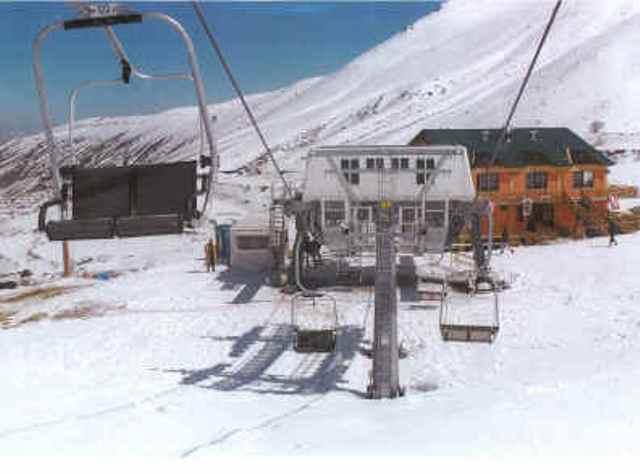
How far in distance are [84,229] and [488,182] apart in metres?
31.5

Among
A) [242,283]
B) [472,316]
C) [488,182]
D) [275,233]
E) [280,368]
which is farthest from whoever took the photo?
[488,182]

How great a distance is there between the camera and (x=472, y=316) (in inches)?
866

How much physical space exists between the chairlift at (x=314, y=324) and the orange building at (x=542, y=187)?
17058 mm

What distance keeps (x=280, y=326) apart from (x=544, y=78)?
382ft

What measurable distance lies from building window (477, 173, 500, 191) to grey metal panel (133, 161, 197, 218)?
30482 millimetres

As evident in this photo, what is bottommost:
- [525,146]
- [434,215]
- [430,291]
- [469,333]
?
[469,333]

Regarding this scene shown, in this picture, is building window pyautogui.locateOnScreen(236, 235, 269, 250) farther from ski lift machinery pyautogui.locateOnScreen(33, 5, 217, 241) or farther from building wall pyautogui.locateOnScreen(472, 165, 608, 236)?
ski lift machinery pyautogui.locateOnScreen(33, 5, 217, 241)

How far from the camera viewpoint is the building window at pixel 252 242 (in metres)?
30.7

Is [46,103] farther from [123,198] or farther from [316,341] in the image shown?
[316,341]

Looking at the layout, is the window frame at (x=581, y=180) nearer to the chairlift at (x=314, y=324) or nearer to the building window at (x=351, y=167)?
the chairlift at (x=314, y=324)

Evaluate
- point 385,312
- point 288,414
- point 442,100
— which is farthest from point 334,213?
point 442,100

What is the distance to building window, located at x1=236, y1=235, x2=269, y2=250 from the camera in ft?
101

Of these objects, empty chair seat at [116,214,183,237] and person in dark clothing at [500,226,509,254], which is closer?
empty chair seat at [116,214,183,237]

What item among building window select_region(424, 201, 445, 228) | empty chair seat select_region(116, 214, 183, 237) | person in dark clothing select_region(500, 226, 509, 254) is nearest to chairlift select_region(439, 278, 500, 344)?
building window select_region(424, 201, 445, 228)
